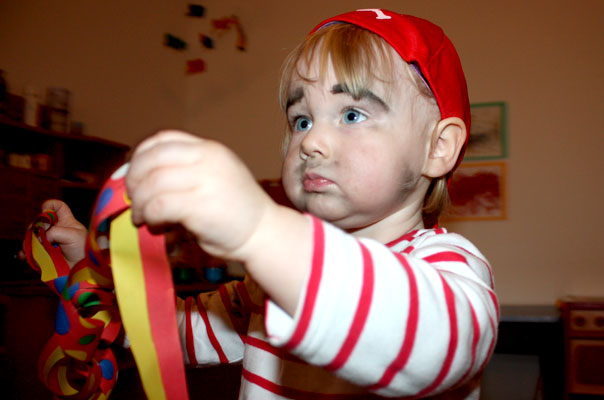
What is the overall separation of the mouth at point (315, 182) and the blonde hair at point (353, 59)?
12cm

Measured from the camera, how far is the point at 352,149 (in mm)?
626

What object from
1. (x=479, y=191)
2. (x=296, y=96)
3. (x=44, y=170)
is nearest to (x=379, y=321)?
(x=296, y=96)

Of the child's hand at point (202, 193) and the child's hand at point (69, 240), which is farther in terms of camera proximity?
the child's hand at point (69, 240)

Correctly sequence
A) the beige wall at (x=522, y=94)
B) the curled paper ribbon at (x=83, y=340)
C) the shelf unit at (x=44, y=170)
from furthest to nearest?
1. the beige wall at (x=522, y=94)
2. the shelf unit at (x=44, y=170)
3. the curled paper ribbon at (x=83, y=340)

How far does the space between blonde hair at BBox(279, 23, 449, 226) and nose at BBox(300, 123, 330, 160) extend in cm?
→ 6

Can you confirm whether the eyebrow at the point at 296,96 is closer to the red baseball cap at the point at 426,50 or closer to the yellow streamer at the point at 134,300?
the red baseball cap at the point at 426,50

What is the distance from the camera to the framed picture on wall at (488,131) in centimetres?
309

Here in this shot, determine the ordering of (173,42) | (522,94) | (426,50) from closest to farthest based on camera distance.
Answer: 1. (426,50)
2. (522,94)
3. (173,42)

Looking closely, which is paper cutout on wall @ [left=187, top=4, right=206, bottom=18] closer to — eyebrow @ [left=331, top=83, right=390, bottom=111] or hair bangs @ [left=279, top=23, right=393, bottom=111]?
hair bangs @ [left=279, top=23, right=393, bottom=111]

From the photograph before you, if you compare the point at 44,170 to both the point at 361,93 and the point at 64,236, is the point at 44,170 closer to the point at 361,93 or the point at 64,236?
the point at 64,236

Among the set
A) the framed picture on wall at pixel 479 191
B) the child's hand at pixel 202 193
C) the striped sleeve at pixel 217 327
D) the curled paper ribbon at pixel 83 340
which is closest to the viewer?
the child's hand at pixel 202 193

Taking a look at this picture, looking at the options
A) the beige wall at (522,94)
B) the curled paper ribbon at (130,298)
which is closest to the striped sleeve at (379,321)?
the curled paper ribbon at (130,298)

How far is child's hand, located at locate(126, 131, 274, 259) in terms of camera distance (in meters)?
0.33

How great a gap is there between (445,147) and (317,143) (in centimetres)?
24
